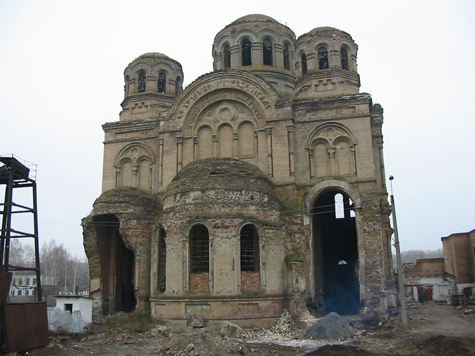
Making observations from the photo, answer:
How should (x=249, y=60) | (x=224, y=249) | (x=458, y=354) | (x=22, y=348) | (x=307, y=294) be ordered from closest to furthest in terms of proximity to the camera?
(x=458, y=354) < (x=22, y=348) < (x=224, y=249) < (x=307, y=294) < (x=249, y=60)

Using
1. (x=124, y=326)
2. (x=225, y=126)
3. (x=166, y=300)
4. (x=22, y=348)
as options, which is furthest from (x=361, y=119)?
(x=22, y=348)

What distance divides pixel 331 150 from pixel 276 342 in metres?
10.7

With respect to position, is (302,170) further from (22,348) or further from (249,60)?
(22,348)

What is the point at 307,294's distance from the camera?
22.8 m

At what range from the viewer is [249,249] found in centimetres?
2181

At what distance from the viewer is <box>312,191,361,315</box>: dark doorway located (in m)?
28.4

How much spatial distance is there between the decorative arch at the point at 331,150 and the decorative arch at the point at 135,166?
958cm

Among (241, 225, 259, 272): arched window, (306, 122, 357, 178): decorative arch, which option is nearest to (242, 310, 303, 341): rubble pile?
(241, 225, 259, 272): arched window

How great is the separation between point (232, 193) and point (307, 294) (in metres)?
6.31

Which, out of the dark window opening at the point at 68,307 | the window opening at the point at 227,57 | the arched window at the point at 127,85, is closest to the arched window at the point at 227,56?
the window opening at the point at 227,57

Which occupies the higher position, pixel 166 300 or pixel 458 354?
pixel 166 300

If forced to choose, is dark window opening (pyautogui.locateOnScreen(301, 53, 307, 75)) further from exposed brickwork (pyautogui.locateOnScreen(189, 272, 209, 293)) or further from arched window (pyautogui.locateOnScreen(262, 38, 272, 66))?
exposed brickwork (pyautogui.locateOnScreen(189, 272, 209, 293))

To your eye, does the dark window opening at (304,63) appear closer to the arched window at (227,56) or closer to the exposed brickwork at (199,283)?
the arched window at (227,56)

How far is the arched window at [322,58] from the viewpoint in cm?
2684
